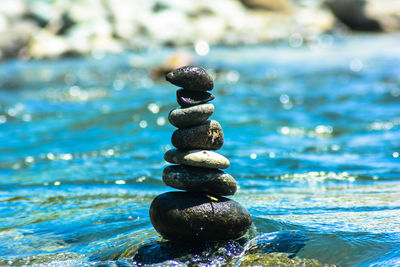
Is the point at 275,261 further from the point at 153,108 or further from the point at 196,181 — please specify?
the point at 153,108

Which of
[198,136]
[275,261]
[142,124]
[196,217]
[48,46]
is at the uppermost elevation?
[48,46]

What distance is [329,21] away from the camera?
27.8 meters

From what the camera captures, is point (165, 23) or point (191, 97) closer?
point (191, 97)

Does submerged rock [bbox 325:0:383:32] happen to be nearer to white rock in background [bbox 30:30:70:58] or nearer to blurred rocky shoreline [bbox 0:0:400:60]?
blurred rocky shoreline [bbox 0:0:400:60]

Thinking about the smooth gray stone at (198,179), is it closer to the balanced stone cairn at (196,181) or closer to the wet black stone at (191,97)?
the balanced stone cairn at (196,181)

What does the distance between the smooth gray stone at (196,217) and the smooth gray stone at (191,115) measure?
0.49m

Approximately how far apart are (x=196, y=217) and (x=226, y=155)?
3864mm

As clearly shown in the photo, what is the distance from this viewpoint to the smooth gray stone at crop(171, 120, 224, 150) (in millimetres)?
3680

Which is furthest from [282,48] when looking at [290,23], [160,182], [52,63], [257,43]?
[160,182]

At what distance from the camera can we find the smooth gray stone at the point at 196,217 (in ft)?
11.6

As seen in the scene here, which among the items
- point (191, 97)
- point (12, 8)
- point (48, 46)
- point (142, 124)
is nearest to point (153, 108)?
point (142, 124)

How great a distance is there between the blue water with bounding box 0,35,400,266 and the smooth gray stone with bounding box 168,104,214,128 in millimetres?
893

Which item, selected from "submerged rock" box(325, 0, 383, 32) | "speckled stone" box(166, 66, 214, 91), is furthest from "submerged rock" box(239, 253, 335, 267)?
"submerged rock" box(325, 0, 383, 32)

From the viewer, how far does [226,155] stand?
7367 mm
